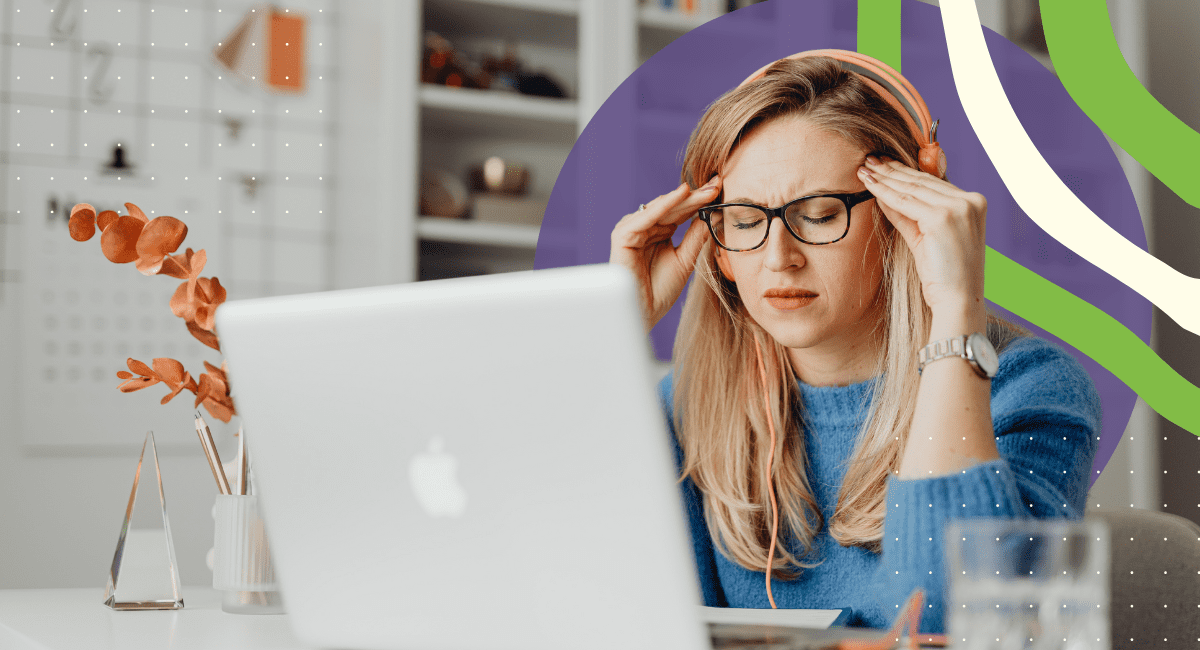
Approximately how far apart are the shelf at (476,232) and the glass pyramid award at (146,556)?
113 centimetres

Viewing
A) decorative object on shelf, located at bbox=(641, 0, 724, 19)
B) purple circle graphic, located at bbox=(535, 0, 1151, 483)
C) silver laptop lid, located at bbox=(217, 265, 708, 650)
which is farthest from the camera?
decorative object on shelf, located at bbox=(641, 0, 724, 19)

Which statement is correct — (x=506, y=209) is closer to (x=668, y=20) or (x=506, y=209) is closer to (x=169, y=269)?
(x=668, y=20)

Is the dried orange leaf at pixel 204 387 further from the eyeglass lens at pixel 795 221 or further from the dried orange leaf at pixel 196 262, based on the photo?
the eyeglass lens at pixel 795 221

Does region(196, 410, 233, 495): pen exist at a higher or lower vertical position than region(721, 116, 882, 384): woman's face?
lower

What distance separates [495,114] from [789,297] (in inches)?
40.5

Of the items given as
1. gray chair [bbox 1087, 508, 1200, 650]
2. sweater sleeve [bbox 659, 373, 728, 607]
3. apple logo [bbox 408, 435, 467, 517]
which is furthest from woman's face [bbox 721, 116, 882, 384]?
apple logo [bbox 408, 435, 467, 517]

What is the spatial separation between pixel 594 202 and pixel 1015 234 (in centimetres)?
87

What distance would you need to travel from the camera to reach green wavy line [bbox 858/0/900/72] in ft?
6.37

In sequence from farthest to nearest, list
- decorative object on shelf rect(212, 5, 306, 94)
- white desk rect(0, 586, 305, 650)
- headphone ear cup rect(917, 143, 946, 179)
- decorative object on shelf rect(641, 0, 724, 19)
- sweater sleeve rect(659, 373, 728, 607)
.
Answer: decorative object on shelf rect(641, 0, 724, 19) → decorative object on shelf rect(212, 5, 306, 94) → sweater sleeve rect(659, 373, 728, 607) → headphone ear cup rect(917, 143, 946, 179) → white desk rect(0, 586, 305, 650)

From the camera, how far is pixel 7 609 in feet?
3.02

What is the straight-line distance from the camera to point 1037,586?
1.65 feet

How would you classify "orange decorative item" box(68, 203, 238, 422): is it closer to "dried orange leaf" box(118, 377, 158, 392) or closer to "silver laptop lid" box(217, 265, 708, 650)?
"dried orange leaf" box(118, 377, 158, 392)

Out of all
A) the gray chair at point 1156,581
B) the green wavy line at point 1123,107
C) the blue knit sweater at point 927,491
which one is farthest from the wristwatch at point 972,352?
the green wavy line at point 1123,107

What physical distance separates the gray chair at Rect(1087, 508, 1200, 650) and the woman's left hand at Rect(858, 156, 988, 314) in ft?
0.93
